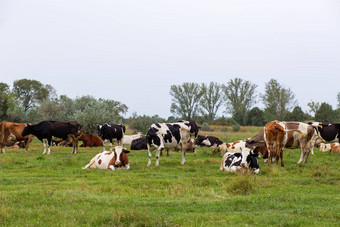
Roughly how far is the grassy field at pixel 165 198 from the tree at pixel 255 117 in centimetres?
6842

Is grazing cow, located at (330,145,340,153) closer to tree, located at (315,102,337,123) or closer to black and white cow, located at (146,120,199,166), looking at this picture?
black and white cow, located at (146,120,199,166)

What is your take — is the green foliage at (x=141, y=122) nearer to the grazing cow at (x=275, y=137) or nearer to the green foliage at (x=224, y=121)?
the grazing cow at (x=275, y=137)

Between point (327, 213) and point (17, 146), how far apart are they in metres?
25.3

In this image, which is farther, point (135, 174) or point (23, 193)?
point (135, 174)

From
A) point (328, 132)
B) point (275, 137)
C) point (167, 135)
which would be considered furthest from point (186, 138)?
point (328, 132)

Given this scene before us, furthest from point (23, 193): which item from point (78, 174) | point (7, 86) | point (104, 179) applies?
point (7, 86)

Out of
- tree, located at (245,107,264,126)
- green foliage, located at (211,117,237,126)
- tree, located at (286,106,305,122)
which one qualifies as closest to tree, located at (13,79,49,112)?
green foliage, located at (211,117,237,126)

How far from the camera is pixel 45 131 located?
23.4 m

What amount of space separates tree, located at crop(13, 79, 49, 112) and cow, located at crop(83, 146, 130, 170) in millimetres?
72399

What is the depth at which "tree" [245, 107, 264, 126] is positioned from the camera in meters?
82.1

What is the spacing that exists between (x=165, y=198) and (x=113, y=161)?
22.2 ft

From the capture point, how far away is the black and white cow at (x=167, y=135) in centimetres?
1662

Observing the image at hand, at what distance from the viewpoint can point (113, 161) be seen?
15.7 meters

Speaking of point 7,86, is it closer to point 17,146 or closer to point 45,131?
point 17,146
